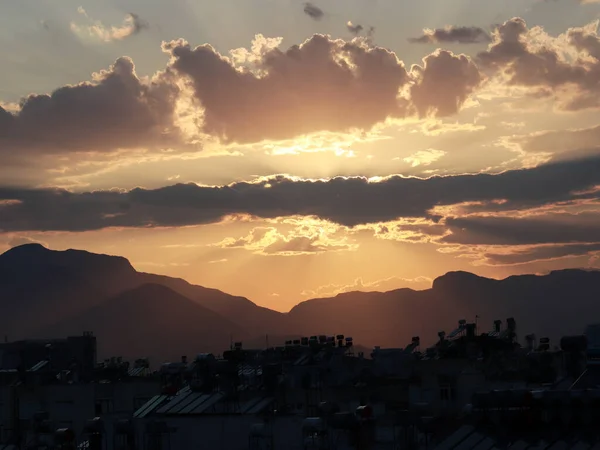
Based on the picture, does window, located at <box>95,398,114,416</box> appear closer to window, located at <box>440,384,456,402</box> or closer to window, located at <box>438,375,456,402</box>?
window, located at <box>438,375,456,402</box>

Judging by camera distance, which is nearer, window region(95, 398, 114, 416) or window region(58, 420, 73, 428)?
window region(58, 420, 73, 428)

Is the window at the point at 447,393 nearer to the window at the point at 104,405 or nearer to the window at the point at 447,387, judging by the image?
the window at the point at 447,387

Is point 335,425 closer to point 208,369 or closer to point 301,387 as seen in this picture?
point 301,387

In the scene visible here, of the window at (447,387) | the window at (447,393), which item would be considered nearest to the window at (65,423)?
the window at (447,387)

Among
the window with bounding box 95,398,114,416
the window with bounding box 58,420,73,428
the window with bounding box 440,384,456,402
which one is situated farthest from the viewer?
the window with bounding box 95,398,114,416

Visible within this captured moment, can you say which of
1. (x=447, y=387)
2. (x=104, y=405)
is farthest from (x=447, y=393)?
(x=104, y=405)

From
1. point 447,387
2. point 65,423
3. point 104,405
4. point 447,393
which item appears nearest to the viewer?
point 447,393

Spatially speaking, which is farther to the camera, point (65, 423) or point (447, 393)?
point (65, 423)

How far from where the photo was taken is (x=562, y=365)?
257 feet

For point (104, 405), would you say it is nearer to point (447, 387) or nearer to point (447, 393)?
point (447, 387)

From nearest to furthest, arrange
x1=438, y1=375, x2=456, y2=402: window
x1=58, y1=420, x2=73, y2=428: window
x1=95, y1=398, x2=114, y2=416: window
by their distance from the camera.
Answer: x1=438, y1=375, x2=456, y2=402: window < x1=58, y1=420, x2=73, y2=428: window < x1=95, y1=398, x2=114, y2=416: window

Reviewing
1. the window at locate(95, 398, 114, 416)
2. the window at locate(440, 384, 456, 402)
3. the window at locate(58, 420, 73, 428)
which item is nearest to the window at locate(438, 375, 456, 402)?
the window at locate(440, 384, 456, 402)

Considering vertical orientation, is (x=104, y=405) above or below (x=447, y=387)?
below

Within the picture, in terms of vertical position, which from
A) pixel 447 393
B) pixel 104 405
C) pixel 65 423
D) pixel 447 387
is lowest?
pixel 65 423
